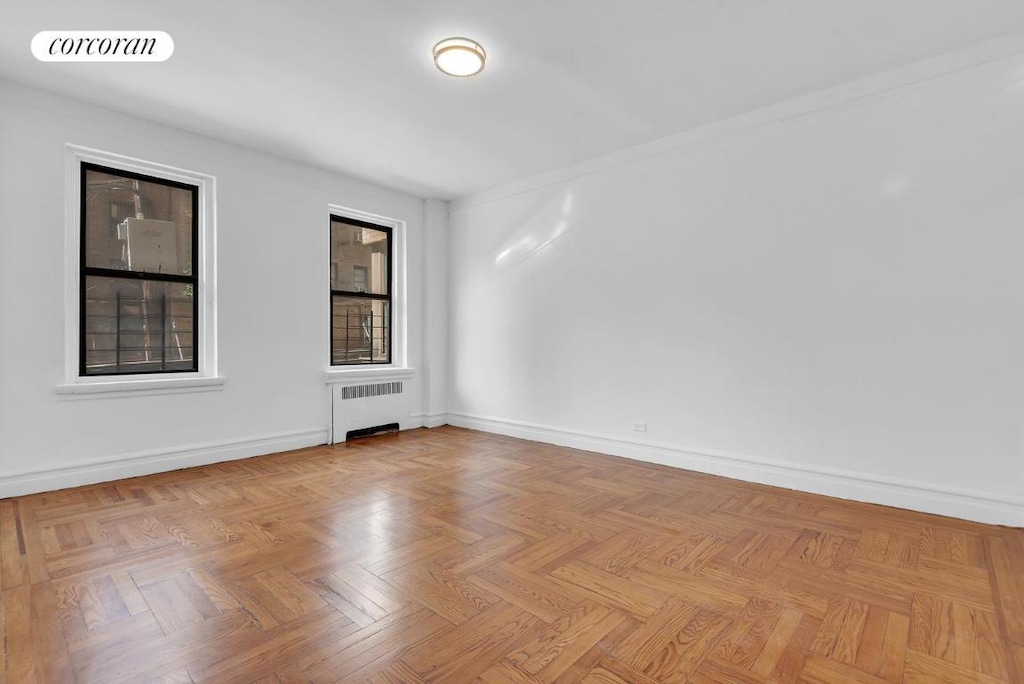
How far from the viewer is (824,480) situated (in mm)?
3188

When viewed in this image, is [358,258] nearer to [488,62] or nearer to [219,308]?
[219,308]

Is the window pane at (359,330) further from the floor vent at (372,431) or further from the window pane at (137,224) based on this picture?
the window pane at (137,224)

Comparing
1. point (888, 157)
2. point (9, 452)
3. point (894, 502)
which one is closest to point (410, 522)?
point (9, 452)

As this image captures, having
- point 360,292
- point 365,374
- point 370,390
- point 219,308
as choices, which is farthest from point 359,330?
point 219,308

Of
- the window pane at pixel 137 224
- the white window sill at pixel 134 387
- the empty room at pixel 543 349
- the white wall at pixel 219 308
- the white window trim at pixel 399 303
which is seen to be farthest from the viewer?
the white window trim at pixel 399 303

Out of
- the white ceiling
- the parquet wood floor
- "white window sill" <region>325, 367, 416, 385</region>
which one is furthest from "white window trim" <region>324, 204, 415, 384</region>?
the parquet wood floor

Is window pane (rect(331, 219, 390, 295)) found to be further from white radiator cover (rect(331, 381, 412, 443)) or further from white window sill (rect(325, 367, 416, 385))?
white radiator cover (rect(331, 381, 412, 443))

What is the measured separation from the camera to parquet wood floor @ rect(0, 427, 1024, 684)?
1.52 metres

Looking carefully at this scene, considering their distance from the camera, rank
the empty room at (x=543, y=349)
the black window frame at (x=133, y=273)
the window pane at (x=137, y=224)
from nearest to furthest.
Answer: the empty room at (x=543, y=349)
the black window frame at (x=133, y=273)
the window pane at (x=137, y=224)

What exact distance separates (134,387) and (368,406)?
193 cm

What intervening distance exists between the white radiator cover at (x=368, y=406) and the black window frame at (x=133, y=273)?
124 cm

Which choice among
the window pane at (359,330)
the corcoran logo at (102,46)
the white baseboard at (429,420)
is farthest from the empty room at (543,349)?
the white baseboard at (429,420)

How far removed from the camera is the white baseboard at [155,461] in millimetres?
3115

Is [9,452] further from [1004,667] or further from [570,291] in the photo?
[1004,667]
